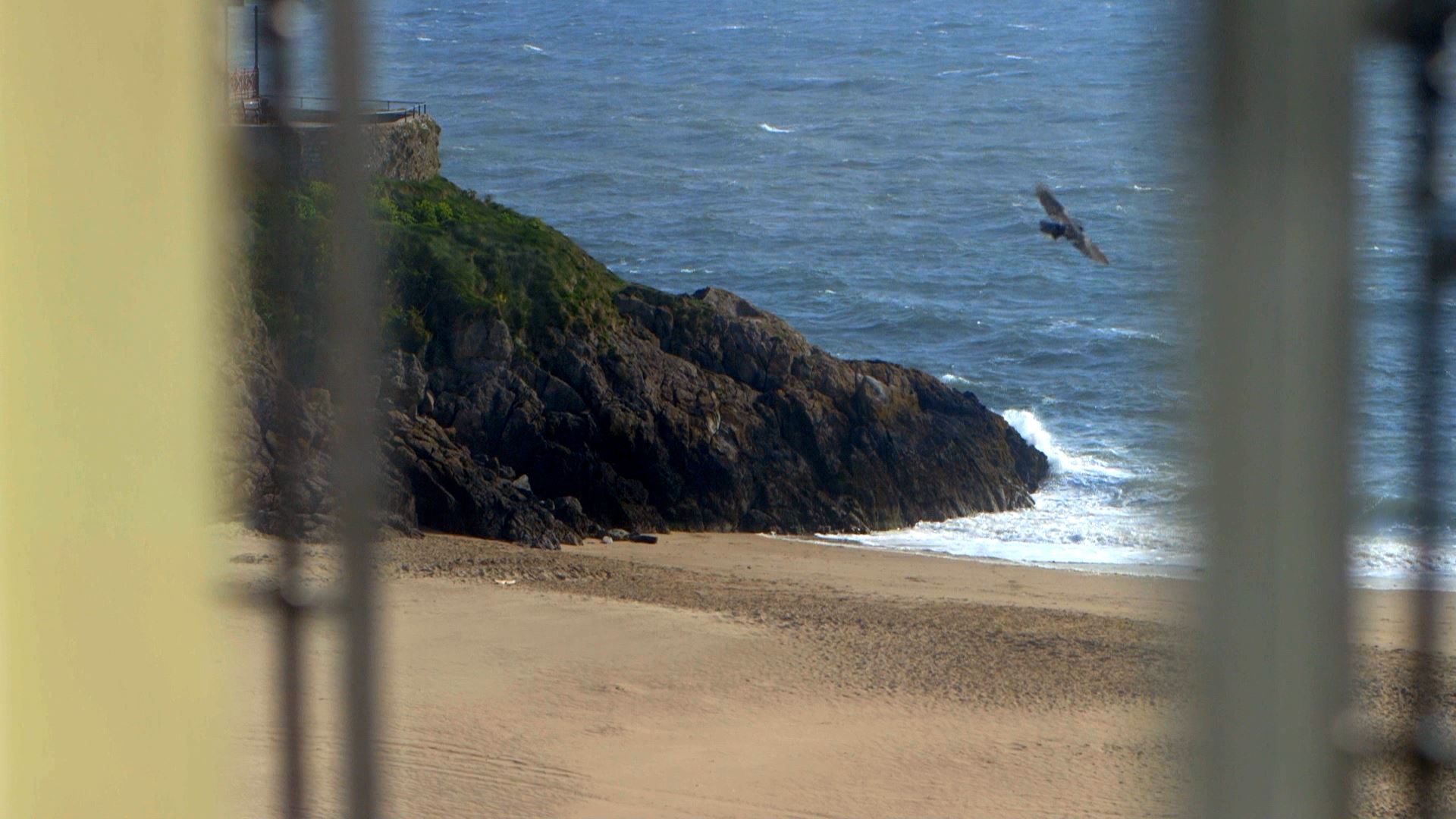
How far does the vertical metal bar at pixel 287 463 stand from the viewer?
1169 mm

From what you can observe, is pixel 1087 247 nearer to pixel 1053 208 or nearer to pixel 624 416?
pixel 1053 208

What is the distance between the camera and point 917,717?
11.8 meters

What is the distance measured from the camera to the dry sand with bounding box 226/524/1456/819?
33.7 ft

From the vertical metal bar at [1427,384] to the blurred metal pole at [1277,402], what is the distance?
0.06 m

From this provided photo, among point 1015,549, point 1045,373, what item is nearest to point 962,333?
point 1045,373

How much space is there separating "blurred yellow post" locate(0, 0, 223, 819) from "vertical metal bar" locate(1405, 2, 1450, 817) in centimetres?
93

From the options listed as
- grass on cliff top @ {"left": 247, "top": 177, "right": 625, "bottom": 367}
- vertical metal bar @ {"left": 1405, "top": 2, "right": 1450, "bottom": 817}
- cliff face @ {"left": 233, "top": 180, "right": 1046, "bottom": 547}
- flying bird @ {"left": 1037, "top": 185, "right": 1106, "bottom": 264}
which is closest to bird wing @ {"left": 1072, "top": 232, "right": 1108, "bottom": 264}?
flying bird @ {"left": 1037, "top": 185, "right": 1106, "bottom": 264}

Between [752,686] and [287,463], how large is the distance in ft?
38.4

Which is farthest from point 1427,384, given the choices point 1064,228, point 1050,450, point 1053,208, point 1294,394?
point 1050,450

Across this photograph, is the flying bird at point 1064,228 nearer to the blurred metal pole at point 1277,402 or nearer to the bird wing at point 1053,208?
the bird wing at point 1053,208

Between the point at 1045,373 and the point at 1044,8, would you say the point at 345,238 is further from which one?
the point at 1044,8

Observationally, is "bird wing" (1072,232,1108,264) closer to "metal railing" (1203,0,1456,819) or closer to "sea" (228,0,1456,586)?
"sea" (228,0,1456,586)

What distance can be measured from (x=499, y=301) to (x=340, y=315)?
60.1 feet

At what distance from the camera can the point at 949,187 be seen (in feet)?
143
